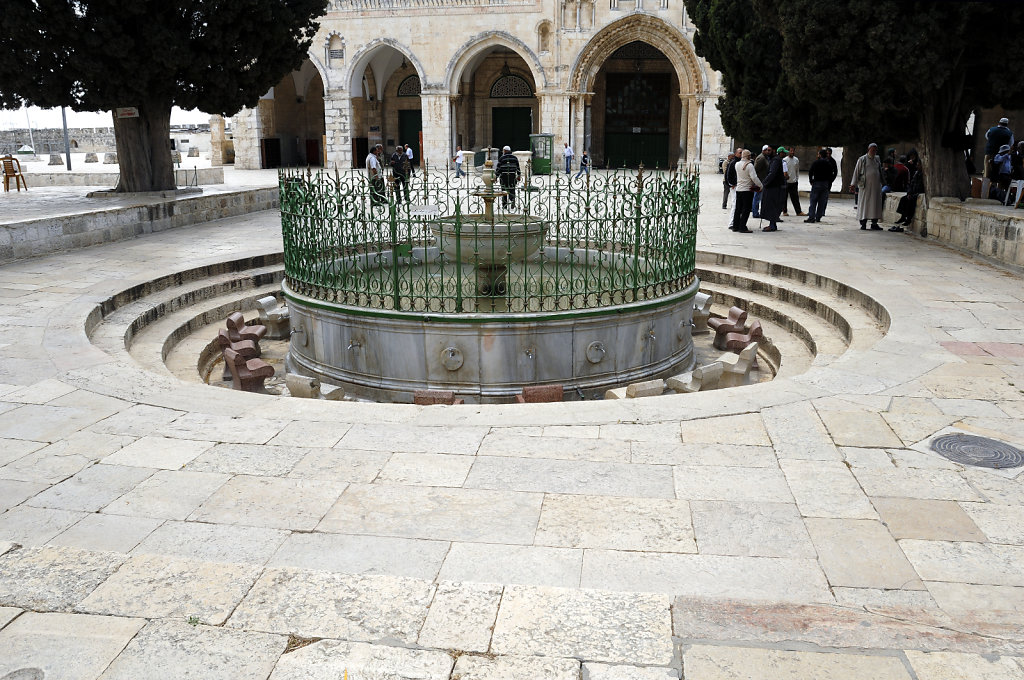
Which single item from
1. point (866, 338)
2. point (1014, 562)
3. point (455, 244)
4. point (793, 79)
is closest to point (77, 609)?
point (1014, 562)

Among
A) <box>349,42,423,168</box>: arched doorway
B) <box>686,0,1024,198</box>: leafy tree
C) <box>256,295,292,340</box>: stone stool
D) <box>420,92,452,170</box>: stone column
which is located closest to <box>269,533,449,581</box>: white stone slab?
<box>256,295,292,340</box>: stone stool

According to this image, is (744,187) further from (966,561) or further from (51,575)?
(51,575)

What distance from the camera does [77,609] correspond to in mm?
2857

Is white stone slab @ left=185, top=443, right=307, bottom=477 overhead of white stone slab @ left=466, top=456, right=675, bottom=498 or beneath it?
overhead

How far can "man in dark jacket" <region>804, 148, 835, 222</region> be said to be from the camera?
13758 millimetres

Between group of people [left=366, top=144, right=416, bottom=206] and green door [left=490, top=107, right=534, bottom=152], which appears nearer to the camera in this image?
group of people [left=366, top=144, right=416, bottom=206]

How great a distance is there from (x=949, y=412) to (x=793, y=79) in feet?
27.6

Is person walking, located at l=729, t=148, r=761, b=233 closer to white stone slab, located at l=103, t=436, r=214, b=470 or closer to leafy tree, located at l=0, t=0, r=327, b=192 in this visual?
leafy tree, located at l=0, t=0, r=327, b=192

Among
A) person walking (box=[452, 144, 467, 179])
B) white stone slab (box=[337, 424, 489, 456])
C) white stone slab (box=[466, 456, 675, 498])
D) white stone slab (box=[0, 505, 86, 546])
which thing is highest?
person walking (box=[452, 144, 467, 179])

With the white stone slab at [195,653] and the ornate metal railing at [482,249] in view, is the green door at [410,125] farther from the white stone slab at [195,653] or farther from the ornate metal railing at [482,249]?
the white stone slab at [195,653]

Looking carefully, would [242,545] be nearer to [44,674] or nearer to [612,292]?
[44,674]

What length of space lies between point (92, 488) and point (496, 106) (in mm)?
29604

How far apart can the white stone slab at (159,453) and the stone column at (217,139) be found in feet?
98.6

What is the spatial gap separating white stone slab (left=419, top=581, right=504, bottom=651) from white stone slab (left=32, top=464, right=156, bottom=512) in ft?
5.87
